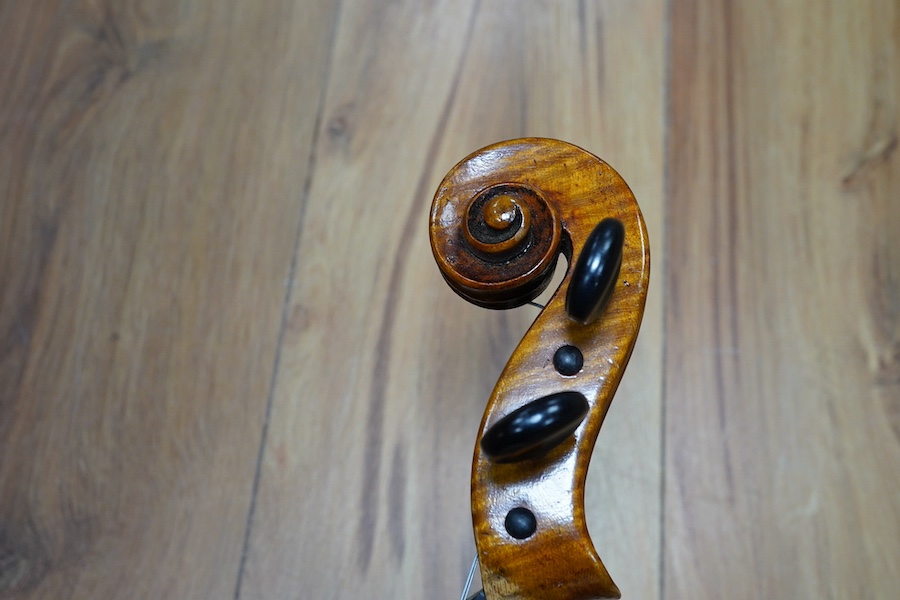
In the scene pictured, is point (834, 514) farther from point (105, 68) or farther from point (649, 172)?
point (105, 68)

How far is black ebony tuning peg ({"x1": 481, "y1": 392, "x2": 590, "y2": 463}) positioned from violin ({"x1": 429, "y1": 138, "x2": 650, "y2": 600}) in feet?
0.05

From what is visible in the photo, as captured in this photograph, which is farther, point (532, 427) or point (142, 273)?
point (142, 273)

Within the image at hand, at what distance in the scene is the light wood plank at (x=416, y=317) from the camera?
811mm

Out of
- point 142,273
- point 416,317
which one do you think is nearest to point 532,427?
point 416,317

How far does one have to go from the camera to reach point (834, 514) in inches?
32.1

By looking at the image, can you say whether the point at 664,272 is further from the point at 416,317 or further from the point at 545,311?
the point at 545,311

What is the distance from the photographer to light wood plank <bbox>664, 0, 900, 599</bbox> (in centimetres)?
81

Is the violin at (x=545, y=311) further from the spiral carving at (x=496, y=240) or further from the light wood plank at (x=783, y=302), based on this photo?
the light wood plank at (x=783, y=302)

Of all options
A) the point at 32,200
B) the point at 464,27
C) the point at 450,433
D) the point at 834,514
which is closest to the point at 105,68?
the point at 32,200

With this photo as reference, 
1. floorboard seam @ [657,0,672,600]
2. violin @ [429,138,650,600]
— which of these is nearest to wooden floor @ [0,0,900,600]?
floorboard seam @ [657,0,672,600]

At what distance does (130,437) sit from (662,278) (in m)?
0.56

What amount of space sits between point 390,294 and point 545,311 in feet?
1.12

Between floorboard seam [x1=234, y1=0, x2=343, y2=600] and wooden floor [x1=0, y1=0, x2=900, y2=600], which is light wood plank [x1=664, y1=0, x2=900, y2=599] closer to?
wooden floor [x1=0, y1=0, x2=900, y2=600]

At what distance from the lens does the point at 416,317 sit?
0.88m
